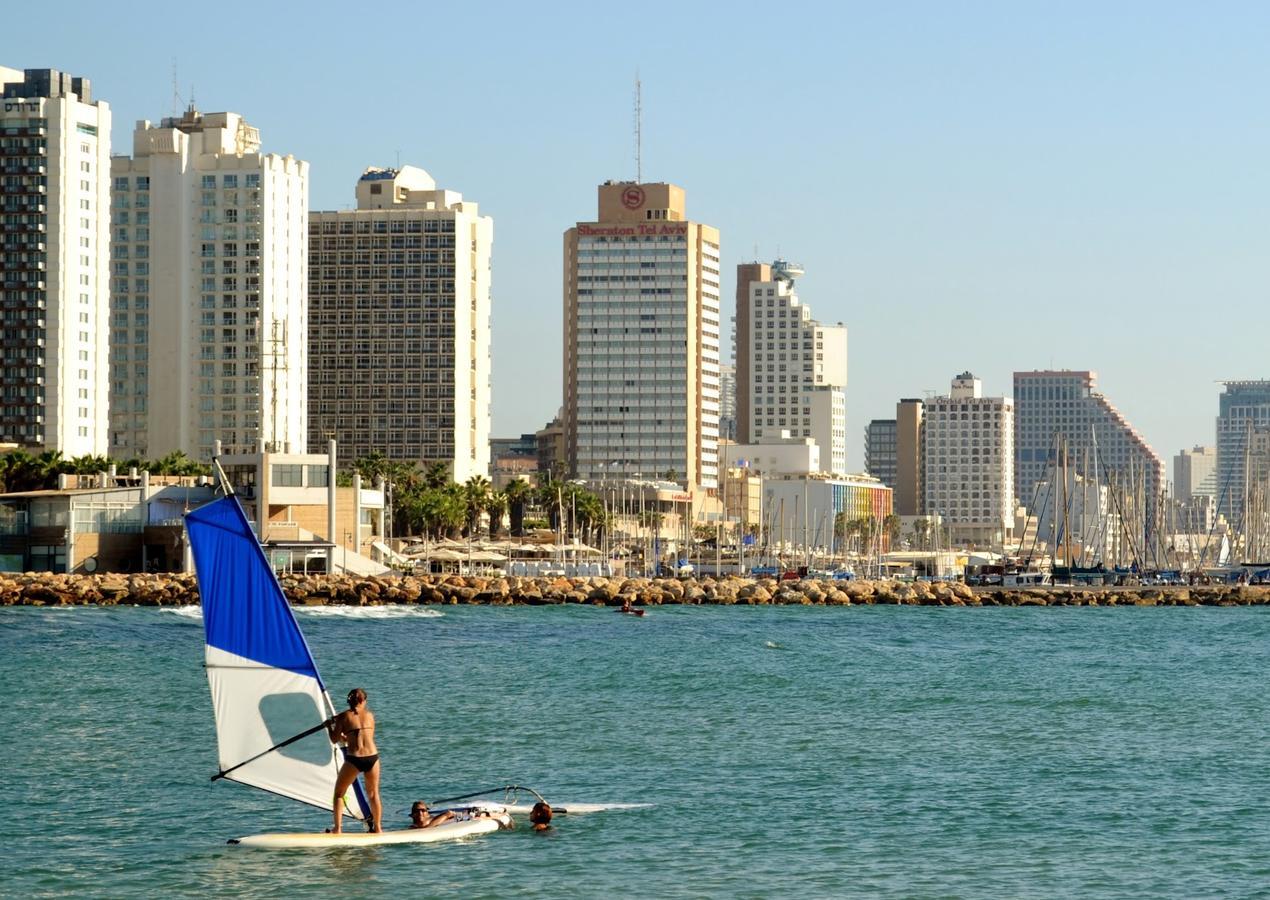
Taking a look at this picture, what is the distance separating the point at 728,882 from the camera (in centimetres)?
2912

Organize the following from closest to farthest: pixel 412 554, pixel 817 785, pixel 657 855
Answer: pixel 657 855 < pixel 817 785 < pixel 412 554

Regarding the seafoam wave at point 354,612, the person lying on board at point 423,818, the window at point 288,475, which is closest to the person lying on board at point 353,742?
the person lying on board at point 423,818

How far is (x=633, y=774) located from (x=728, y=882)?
1059cm

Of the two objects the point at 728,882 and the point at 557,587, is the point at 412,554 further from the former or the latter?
the point at 728,882

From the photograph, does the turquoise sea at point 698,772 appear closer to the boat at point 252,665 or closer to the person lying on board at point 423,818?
the person lying on board at point 423,818

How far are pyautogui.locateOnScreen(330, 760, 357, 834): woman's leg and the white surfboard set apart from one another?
300 millimetres

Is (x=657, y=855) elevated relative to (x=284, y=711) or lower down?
lower down

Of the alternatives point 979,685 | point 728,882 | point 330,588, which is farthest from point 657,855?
point 330,588

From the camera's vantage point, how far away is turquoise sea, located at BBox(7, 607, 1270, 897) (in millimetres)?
29781

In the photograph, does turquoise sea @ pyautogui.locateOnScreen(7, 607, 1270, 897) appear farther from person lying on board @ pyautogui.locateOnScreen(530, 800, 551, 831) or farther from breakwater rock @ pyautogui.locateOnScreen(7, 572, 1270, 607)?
breakwater rock @ pyautogui.locateOnScreen(7, 572, 1270, 607)

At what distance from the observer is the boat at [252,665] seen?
96.4ft

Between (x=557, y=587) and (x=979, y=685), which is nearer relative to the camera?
(x=979, y=685)

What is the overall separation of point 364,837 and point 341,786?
4.04ft

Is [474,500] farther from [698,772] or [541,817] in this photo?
[541,817]
